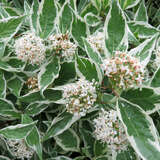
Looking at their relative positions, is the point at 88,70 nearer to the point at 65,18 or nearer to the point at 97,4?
the point at 65,18

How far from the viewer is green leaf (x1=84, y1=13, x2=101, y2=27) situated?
1805 mm

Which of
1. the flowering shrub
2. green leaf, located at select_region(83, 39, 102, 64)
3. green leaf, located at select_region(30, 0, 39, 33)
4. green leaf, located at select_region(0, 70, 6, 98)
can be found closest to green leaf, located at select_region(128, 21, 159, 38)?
the flowering shrub

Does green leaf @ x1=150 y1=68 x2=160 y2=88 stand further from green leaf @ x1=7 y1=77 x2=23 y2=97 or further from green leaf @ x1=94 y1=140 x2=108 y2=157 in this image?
green leaf @ x1=7 y1=77 x2=23 y2=97

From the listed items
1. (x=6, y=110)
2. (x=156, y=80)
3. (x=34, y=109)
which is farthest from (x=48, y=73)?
(x=156, y=80)

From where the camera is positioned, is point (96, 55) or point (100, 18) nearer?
point (96, 55)

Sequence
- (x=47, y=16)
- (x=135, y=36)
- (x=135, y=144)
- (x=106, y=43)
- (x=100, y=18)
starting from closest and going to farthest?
(x=135, y=144) → (x=106, y=43) → (x=47, y=16) → (x=135, y=36) → (x=100, y=18)

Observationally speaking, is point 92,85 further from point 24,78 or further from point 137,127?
point 24,78

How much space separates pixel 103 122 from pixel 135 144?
22cm

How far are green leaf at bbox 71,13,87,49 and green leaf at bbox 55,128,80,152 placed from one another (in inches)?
20.5

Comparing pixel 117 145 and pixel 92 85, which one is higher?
pixel 92 85

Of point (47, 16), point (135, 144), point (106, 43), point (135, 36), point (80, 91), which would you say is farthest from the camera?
point (135, 36)

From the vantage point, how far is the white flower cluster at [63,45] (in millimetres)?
1467

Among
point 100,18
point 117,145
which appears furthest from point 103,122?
point 100,18

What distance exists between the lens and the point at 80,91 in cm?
128
